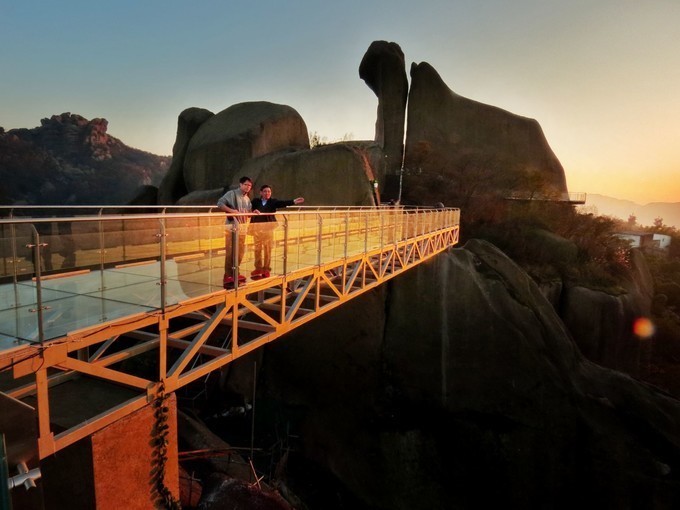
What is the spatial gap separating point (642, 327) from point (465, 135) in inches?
642

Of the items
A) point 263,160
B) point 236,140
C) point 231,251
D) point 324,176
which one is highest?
point 236,140

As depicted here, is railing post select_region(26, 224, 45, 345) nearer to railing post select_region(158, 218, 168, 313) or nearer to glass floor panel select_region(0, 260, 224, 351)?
glass floor panel select_region(0, 260, 224, 351)

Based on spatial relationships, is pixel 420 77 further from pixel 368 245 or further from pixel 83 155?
pixel 83 155

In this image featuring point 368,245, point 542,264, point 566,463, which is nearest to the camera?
point 368,245

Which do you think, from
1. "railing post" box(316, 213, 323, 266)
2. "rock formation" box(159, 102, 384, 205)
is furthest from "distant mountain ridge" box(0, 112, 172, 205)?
"railing post" box(316, 213, 323, 266)

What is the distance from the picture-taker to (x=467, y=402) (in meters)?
12.3

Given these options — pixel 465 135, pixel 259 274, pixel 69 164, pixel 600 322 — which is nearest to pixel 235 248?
pixel 259 274

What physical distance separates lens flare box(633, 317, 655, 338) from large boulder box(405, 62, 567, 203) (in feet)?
35.4

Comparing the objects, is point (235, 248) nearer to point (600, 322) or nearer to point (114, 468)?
point (114, 468)

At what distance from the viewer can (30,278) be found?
11.9ft

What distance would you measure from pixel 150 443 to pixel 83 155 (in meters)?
89.1

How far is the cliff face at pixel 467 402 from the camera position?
11055 mm

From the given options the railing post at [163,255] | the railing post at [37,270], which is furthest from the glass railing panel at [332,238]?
the railing post at [37,270]

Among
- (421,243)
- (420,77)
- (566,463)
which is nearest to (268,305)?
(421,243)
